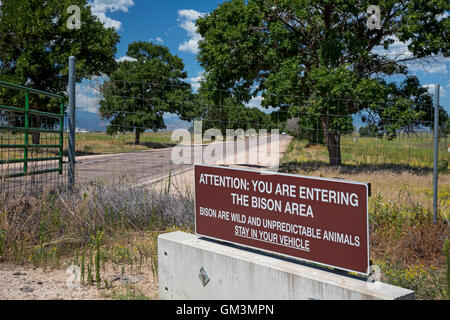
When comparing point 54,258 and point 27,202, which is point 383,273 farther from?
point 27,202

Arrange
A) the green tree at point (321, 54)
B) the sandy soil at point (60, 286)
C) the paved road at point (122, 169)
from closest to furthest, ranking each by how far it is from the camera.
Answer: the sandy soil at point (60, 286), the paved road at point (122, 169), the green tree at point (321, 54)

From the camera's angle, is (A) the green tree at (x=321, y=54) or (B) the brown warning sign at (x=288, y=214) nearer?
(B) the brown warning sign at (x=288, y=214)

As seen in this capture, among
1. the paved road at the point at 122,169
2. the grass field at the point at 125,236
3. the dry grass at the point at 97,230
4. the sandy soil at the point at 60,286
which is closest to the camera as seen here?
the sandy soil at the point at 60,286

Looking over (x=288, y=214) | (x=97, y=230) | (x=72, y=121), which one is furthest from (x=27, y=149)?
(x=288, y=214)

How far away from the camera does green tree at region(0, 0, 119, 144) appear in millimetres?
24953

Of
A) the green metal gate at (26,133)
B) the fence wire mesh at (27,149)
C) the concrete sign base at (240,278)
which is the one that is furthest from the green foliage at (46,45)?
the concrete sign base at (240,278)

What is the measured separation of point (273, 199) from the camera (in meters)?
4.02

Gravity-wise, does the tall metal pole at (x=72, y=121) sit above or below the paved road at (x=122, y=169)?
above

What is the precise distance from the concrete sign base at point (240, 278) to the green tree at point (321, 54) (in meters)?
12.4

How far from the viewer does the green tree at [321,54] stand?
1689cm

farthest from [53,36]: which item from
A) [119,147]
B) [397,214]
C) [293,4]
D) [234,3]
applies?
[397,214]

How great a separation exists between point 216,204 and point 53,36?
82.8 feet

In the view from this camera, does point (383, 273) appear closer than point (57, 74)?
Yes

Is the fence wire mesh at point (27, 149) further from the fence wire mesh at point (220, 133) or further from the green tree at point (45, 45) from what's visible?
the green tree at point (45, 45)
